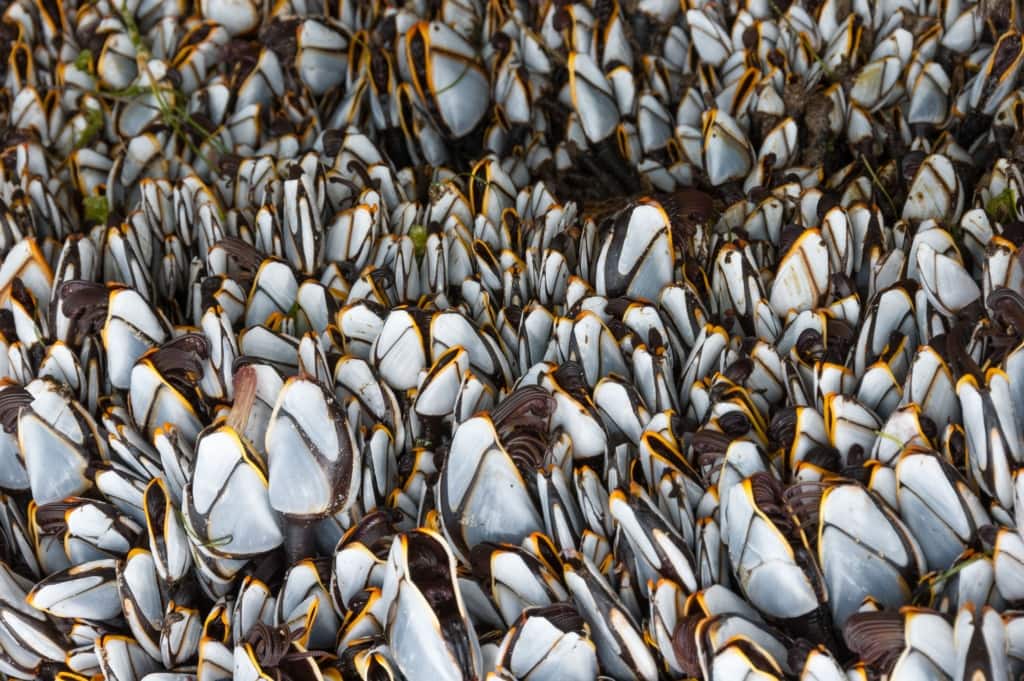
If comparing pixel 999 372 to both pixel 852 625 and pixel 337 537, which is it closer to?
pixel 852 625

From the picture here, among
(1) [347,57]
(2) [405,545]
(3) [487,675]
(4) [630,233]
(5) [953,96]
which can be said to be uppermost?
(1) [347,57]

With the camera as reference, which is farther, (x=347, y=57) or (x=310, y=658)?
(x=347, y=57)

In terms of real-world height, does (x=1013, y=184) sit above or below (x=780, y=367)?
above

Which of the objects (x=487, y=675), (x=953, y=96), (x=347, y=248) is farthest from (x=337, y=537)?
(x=953, y=96)

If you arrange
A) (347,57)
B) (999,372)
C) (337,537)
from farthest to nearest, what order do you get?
1. (347,57)
2. (337,537)
3. (999,372)

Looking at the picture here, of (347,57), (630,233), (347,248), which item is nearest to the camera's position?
(630,233)

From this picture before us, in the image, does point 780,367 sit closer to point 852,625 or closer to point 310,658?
point 852,625

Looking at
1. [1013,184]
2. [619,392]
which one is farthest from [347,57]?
[1013,184]
